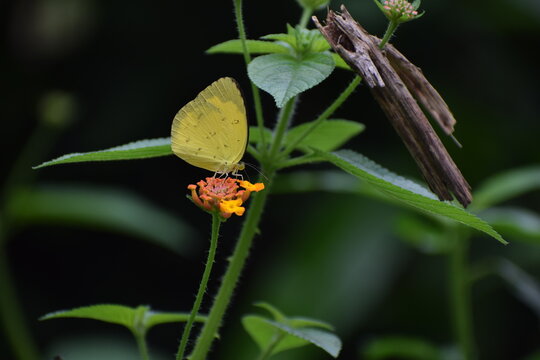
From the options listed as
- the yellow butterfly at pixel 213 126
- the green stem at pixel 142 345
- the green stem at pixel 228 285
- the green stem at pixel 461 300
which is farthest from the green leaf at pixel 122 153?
the green stem at pixel 461 300

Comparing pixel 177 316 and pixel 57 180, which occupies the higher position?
pixel 177 316

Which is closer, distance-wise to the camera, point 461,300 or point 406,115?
point 406,115

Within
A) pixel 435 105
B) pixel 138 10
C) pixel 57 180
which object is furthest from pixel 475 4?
pixel 435 105

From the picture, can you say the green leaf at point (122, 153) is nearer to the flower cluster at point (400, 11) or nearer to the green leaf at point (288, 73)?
the green leaf at point (288, 73)

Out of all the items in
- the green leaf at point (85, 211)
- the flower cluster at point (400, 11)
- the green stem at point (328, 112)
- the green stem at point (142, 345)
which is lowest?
the green leaf at point (85, 211)

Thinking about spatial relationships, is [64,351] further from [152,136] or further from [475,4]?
[475,4]

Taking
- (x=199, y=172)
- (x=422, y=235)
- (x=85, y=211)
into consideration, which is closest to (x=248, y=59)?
(x=422, y=235)

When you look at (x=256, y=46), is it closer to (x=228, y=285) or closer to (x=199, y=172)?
(x=228, y=285)
